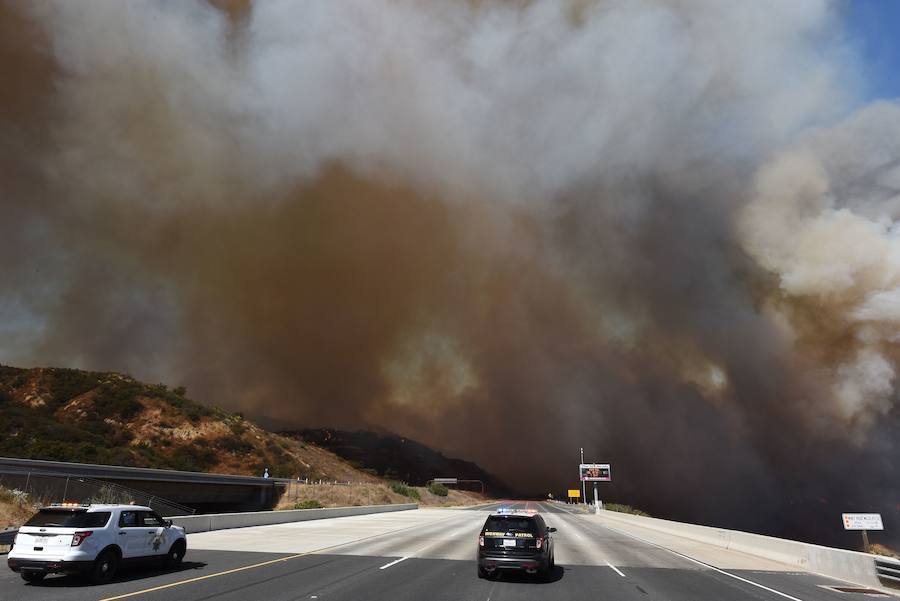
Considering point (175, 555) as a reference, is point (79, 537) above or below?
above

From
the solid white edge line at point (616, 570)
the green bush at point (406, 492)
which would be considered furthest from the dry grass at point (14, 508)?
the green bush at point (406, 492)

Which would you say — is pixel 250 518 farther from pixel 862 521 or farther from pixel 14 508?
pixel 862 521

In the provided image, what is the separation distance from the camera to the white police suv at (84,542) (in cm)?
1167

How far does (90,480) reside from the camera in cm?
3450

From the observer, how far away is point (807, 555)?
18.3 meters

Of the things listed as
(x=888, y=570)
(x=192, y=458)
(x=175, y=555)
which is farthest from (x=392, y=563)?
(x=192, y=458)

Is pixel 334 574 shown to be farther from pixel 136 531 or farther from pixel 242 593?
pixel 136 531

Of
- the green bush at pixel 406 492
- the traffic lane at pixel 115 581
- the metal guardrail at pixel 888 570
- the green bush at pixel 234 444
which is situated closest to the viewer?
the traffic lane at pixel 115 581

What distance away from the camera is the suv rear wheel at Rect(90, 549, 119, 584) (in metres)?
12.1

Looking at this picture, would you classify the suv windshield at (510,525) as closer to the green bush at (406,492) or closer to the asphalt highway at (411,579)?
the asphalt highway at (411,579)

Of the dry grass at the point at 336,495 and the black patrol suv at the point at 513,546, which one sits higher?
the black patrol suv at the point at 513,546

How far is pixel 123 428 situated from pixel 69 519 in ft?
244

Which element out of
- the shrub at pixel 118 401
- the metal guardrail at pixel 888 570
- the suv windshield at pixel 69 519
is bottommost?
the metal guardrail at pixel 888 570

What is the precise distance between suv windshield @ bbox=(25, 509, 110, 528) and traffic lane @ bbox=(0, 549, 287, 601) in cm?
118
